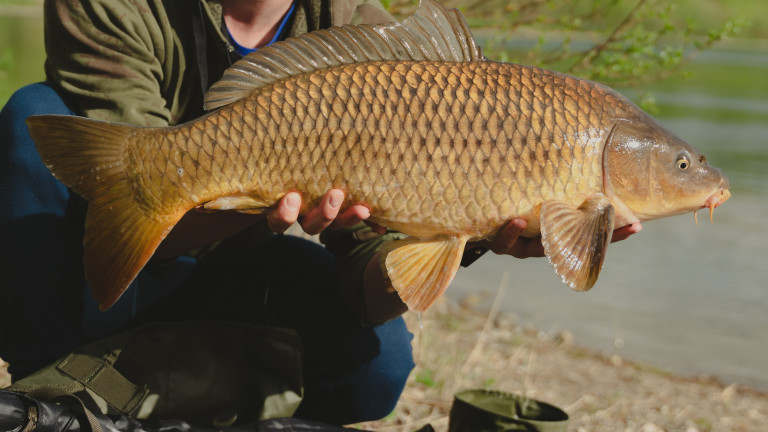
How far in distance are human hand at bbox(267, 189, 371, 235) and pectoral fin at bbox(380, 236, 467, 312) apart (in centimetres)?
10

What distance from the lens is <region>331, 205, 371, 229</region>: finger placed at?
52.8 inches

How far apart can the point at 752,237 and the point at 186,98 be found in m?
4.51

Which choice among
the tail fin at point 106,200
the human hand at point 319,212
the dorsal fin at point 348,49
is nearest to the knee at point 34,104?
the tail fin at point 106,200

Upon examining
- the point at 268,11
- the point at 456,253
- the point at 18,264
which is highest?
the point at 268,11

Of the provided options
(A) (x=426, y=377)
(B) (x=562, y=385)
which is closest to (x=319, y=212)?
(A) (x=426, y=377)

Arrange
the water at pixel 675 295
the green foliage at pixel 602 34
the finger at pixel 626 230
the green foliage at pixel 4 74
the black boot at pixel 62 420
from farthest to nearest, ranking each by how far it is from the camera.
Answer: the green foliage at pixel 4 74
the water at pixel 675 295
the green foliage at pixel 602 34
the finger at pixel 626 230
the black boot at pixel 62 420

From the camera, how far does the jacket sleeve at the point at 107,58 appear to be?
160cm

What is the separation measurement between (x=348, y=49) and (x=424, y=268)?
390 mm

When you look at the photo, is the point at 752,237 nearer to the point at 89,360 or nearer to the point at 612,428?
the point at 612,428

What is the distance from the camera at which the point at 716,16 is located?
34.0 meters

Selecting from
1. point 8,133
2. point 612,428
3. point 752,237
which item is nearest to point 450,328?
point 612,428

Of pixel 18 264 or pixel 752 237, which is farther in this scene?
pixel 752 237

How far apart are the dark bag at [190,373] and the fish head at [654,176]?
0.78 meters

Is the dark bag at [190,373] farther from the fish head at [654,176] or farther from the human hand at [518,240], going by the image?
the fish head at [654,176]
